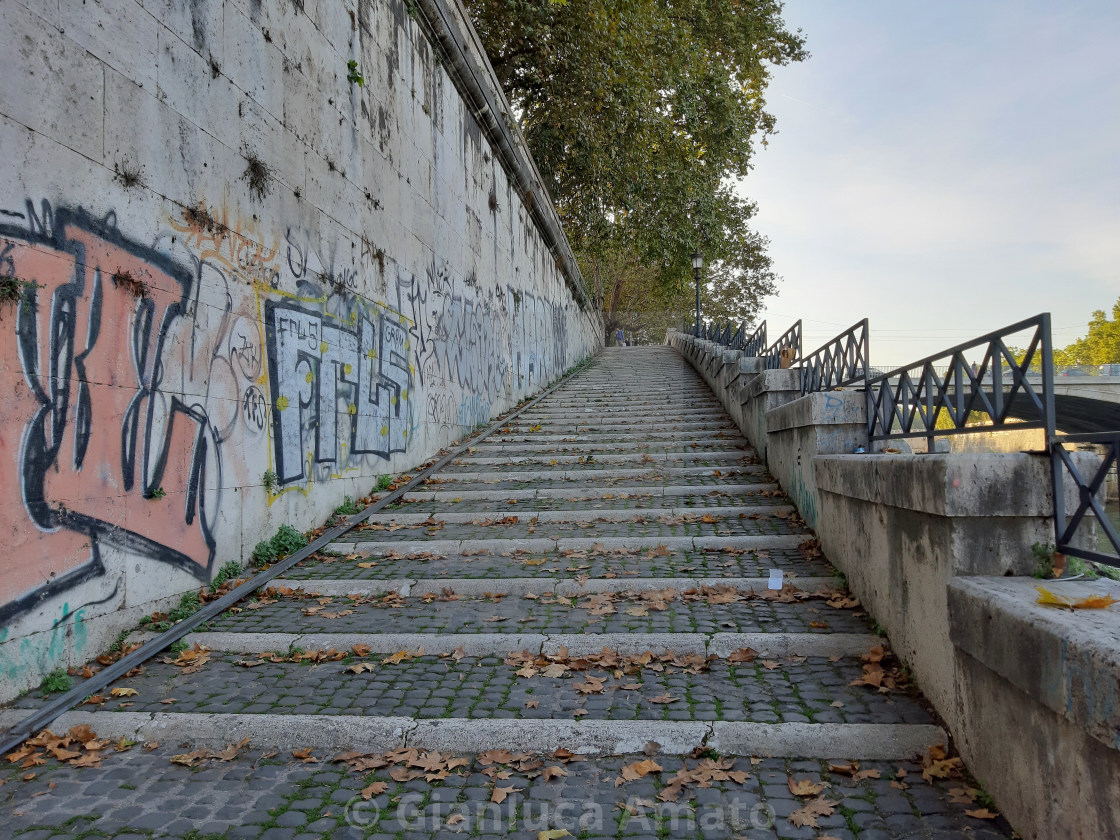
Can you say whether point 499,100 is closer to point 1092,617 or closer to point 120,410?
point 120,410

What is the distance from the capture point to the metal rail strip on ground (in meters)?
3.59

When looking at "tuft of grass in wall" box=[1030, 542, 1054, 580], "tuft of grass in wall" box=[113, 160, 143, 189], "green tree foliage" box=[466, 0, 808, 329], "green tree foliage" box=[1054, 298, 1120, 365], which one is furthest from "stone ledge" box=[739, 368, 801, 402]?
"green tree foliage" box=[1054, 298, 1120, 365]

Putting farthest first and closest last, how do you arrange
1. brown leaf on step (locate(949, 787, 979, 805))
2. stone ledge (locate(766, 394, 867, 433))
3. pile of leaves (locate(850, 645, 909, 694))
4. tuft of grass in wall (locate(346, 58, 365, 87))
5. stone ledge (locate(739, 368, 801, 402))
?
stone ledge (locate(739, 368, 801, 402)), tuft of grass in wall (locate(346, 58, 365, 87)), stone ledge (locate(766, 394, 867, 433)), pile of leaves (locate(850, 645, 909, 694)), brown leaf on step (locate(949, 787, 979, 805))

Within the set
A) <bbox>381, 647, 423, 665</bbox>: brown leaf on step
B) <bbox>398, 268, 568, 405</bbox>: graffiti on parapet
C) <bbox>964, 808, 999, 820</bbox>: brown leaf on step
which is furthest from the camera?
<bbox>398, 268, 568, 405</bbox>: graffiti on parapet

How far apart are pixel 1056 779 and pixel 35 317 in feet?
16.3

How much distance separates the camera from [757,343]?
1372 cm

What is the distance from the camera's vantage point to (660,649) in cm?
437

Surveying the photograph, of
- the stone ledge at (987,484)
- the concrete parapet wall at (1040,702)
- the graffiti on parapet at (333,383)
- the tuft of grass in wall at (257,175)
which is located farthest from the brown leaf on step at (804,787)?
the tuft of grass in wall at (257,175)

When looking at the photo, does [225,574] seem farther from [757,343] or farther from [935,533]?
[757,343]

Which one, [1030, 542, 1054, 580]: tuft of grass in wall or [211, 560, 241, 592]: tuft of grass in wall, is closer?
[1030, 542, 1054, 580]: tuft of grass in wall

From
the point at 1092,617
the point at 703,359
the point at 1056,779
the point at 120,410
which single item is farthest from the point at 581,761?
the point at 703,359

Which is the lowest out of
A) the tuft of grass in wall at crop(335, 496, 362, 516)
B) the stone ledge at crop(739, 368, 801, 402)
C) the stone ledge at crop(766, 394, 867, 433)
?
the tuft of grass in wall at crop(335, 496, 362, 516)

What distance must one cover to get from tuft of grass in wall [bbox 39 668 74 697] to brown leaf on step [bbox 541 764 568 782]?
2.64m

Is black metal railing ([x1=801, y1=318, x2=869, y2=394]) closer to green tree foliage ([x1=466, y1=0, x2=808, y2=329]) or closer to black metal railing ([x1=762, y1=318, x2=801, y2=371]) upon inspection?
black metal railing ([x1=762, y1=318, x2=801, y2=371])
